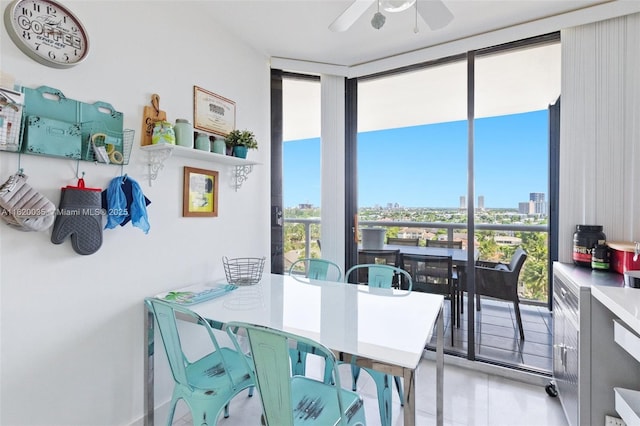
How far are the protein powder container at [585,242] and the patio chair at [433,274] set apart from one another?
0.86m

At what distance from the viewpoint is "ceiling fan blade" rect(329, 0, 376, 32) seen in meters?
1.49

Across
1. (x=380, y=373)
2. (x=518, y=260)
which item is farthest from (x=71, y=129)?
(x=518, y=260)

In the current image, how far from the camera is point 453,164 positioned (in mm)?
2654

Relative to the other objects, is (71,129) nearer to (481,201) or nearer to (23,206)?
(23,206)

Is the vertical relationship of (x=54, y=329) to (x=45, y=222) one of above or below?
below

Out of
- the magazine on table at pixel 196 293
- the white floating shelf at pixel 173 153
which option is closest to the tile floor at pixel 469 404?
the magazine on table at pixel 196 293

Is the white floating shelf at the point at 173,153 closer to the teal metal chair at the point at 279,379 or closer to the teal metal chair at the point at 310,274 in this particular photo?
the teal metal chair at the point at 310,274

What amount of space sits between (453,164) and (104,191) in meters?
2.50

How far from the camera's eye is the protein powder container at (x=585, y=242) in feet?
6.31

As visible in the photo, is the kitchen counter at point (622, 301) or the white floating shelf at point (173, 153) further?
the white floating shelf at point (173, 153)

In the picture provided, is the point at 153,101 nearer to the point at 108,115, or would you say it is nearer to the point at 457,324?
the point at 108,115

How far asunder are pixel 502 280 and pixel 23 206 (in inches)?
118

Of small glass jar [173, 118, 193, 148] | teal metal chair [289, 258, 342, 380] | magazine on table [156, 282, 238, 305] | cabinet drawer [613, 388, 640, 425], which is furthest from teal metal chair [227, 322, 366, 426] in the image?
small glass jar [173, 118, 193, 148]

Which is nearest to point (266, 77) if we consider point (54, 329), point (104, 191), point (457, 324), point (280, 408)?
point (104, 191)
